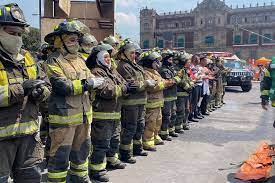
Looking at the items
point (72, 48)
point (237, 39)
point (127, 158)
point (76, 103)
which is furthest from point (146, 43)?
point (76, 103)

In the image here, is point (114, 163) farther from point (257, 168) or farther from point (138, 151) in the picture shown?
point (257, 168)

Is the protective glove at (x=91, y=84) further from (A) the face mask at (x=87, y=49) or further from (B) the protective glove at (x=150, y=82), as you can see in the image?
(B) the protective glove at (x=150, y=82)

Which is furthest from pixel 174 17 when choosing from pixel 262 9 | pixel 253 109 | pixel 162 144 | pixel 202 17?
pixel 162 144

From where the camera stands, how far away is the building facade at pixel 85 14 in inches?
344

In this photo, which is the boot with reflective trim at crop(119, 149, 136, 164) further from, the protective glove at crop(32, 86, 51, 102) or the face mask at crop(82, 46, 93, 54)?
the protective glove at crop(32, 86, 51, 102)

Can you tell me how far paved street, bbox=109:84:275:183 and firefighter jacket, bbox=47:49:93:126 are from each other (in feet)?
4.36

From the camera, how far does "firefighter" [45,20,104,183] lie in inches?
159

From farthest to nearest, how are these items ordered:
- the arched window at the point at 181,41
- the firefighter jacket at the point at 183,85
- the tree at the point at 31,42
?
the arched window at the point at 181,41 < the tree at the point at 31,42 < the firefighter jacket at the point at 183,85

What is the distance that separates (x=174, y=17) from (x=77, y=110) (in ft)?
253

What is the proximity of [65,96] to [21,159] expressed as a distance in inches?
38.5

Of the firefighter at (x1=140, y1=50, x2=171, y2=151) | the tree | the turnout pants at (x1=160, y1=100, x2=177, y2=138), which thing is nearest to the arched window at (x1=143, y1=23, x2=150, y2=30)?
the tree

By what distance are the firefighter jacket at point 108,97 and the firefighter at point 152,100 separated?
1.56 meters

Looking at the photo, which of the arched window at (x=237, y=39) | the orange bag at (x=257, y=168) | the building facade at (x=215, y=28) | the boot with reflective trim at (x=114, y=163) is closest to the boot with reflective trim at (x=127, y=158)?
the boot with reflective trim at (x=114, y=163)

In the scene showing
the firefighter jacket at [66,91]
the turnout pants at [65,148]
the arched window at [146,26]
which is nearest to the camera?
the firefighter jacket at [66,91]
